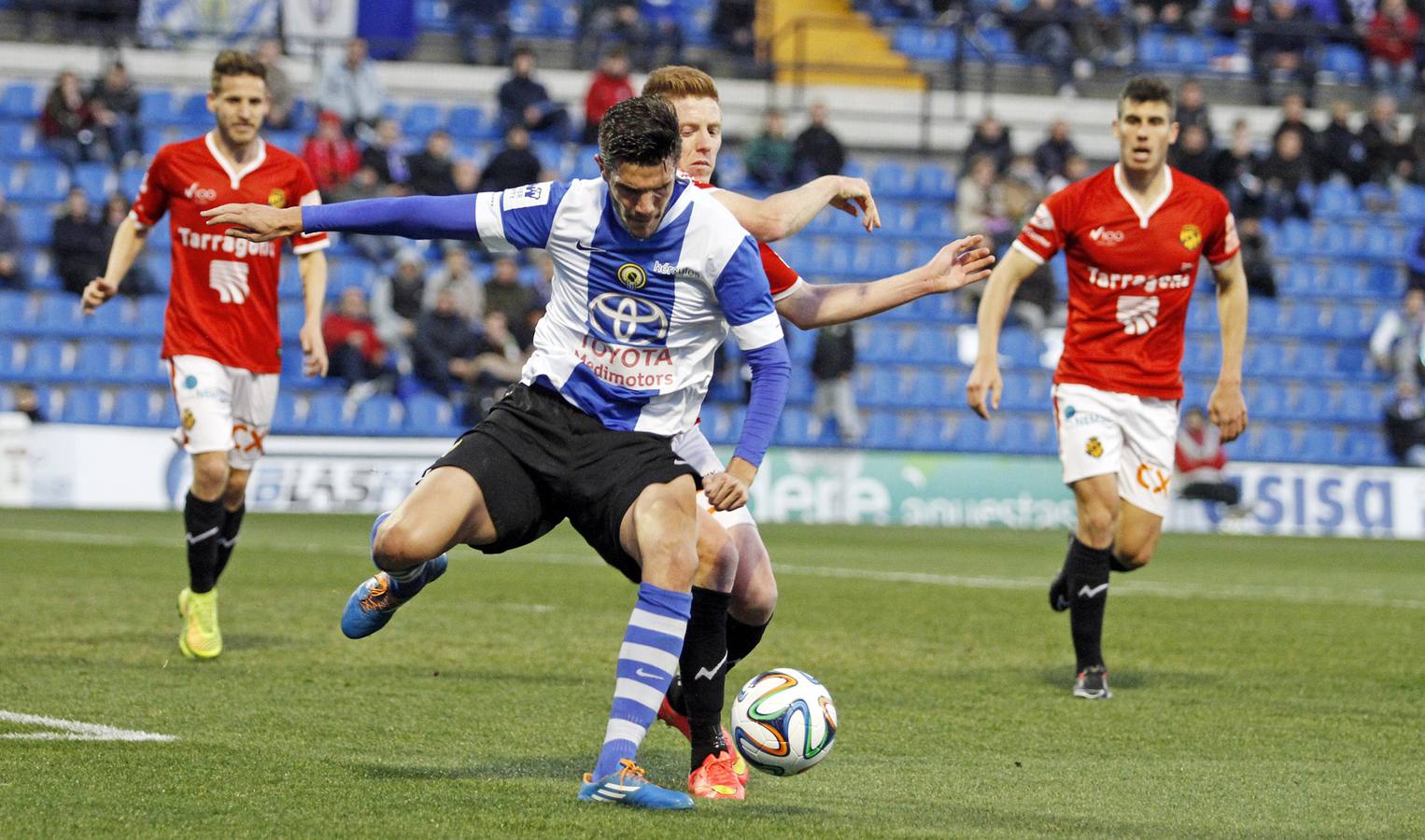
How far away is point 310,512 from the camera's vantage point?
66.0ft

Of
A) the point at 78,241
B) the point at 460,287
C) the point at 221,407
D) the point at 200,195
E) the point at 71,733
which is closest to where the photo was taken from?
the point at 71,733

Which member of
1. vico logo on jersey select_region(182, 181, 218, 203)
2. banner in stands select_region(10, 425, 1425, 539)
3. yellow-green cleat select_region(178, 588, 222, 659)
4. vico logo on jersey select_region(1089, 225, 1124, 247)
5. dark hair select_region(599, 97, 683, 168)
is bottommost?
banner in stands select_region(10, 425, 1425, 539)

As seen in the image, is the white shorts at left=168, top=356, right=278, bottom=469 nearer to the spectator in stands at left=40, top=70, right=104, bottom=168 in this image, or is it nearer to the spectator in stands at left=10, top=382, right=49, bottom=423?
the spectator in stands at left=10, top=382, right=49, bottom=423

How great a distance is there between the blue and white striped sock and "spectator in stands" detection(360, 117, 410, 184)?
1680 centimetres

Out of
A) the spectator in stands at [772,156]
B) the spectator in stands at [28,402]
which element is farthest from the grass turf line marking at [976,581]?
the spectator in stands at [772,156]

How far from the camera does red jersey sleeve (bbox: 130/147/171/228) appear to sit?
898 centimetres

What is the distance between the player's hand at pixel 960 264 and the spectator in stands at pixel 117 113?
1809cm

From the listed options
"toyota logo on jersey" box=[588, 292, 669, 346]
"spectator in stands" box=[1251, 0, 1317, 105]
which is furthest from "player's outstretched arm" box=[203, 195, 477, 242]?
"spectator in stands" box=[1251, 0, 1317, 105]

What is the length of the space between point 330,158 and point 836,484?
660 cm

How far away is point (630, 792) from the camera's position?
507 centimetres

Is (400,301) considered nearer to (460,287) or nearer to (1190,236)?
(460,287)

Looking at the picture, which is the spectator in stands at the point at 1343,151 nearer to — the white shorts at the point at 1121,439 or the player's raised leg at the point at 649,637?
the white shorts at the point at 1121,439

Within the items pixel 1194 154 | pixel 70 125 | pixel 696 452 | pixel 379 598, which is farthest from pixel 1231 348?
pixel 70 125

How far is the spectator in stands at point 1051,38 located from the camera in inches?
1064
